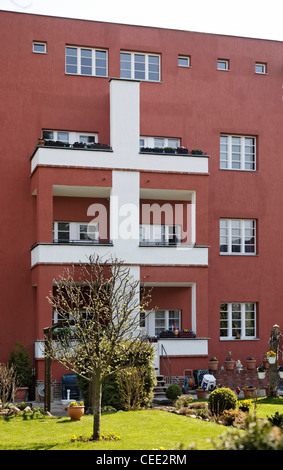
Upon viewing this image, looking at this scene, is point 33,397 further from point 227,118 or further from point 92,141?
point 227,118

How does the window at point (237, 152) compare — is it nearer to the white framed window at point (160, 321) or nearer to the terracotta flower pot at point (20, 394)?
the white framed window at point (160, 321)

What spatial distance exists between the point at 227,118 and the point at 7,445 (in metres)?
19.6

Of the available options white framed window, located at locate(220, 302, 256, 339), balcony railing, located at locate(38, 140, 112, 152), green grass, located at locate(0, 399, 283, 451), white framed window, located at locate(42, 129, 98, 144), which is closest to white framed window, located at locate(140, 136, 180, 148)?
white framed window, located at locate(42, 129, 98, 144)

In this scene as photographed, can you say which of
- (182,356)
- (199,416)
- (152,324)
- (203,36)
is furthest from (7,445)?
(203,36)

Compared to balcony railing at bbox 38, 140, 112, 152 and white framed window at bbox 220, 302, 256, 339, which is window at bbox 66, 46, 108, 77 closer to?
balcony railing at bbox 38, 140, 112, 152

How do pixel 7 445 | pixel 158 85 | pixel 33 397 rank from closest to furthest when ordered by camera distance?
pixel 7 445, pixel 33 397, pixel 158 85

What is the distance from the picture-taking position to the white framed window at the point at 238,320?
3039 centimetres

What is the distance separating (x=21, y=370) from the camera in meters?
26.1

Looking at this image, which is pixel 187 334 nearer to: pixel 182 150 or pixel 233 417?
pixel 182 150

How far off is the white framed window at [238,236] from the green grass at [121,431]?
424 inches

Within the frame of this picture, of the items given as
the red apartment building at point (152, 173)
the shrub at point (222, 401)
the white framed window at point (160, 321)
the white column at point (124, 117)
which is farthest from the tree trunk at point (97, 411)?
the white framed window at point (160, 321)

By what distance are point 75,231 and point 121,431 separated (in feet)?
43.2

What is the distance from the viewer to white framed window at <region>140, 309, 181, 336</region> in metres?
29.7

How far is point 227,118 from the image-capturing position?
30875 millimetres
